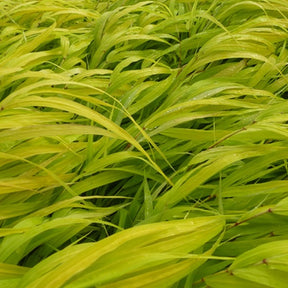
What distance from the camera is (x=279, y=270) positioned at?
0.53 metres

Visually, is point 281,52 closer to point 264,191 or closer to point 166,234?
point 264,191

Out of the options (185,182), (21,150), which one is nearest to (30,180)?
(21,150)

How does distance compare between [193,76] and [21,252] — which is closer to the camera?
[21,252]

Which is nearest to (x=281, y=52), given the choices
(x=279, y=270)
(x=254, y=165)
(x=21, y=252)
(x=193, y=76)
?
(x=193, y=76)

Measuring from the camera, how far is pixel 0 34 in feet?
4.19

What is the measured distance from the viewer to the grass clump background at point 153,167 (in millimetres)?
550

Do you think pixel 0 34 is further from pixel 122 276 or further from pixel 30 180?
pixel 122 276

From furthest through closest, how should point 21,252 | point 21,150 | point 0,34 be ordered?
1. point 0,34
2. point 21,150
3. point 21,252

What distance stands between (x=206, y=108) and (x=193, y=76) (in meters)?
0.16

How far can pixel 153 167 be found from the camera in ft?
2.37

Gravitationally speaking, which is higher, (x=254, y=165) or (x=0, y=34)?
(x=0, y=34)

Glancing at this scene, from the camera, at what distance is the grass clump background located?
0.55 metres

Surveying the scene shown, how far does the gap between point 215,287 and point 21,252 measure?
1.01 feet

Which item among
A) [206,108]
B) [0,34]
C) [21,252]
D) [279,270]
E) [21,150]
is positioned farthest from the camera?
[0,34]
